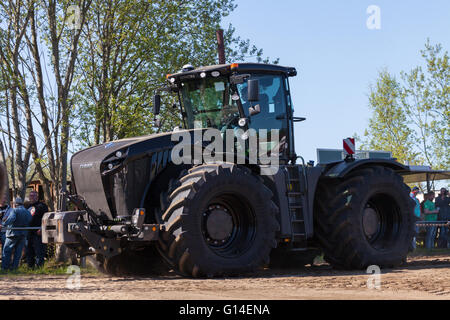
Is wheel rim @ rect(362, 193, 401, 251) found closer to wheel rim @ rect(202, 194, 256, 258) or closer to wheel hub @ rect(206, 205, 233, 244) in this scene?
wheel rim @ rect(202, 194, 256, 258)

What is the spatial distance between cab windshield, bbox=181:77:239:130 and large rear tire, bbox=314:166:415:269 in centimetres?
201

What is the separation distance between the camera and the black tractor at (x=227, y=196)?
30.5ft

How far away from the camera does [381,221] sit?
11.8 m

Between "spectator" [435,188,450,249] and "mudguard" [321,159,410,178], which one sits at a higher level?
"mudguard" [321,159,410,178]

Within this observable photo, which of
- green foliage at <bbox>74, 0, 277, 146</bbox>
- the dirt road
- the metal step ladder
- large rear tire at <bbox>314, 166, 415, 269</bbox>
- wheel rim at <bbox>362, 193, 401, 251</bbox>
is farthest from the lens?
green foliage at <bbox>74, 0, 277, 146</bbox>

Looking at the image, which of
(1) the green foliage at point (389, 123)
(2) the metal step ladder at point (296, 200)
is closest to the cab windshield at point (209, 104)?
(2) the metal step ladder at point (296, 200)

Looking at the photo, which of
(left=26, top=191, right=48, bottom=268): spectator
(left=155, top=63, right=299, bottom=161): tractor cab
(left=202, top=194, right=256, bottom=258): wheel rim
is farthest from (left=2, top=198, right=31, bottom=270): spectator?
(left=202, top=194, right=256, bottom=258): wheel rim

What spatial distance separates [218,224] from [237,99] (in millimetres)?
2078

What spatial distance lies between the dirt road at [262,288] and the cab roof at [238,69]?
10.3 feet

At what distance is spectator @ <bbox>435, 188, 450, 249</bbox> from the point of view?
61.1ft

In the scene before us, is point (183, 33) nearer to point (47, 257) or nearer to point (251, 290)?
point (47, 257)

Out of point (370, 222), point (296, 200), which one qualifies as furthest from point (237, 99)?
point (370, 222)

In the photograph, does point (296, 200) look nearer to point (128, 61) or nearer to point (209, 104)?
point (209, 104)
